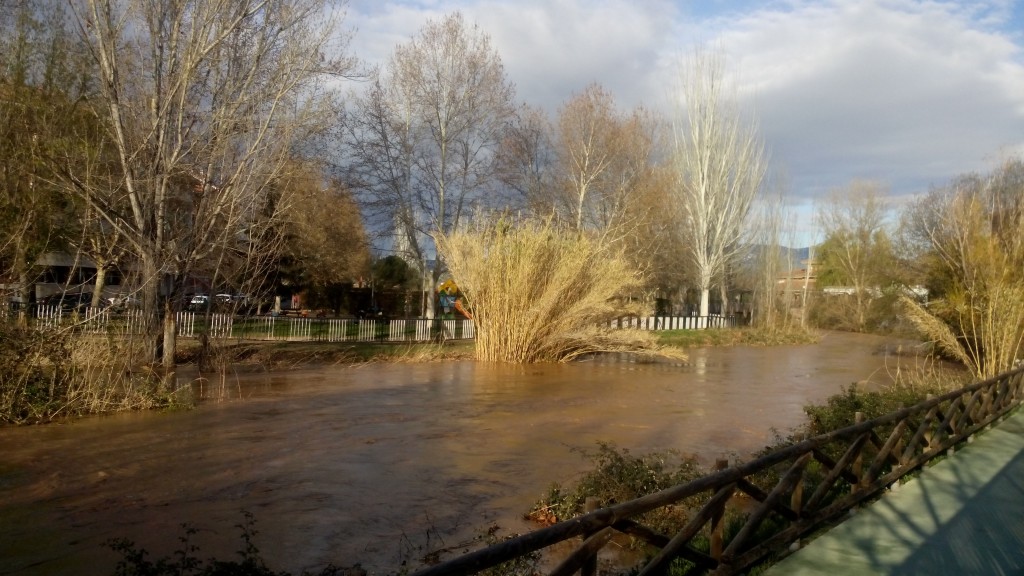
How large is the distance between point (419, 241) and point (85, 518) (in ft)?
102

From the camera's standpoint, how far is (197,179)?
56.2 feet

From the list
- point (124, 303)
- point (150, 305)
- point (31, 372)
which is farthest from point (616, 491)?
point (150, 305)

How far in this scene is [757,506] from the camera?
19.8 feet

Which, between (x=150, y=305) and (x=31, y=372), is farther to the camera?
(x=150, y=305)

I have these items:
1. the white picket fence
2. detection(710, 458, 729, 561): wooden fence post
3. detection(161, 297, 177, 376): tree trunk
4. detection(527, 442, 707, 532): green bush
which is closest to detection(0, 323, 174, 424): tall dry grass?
detection(161, 297, 177, 376): tree trunk

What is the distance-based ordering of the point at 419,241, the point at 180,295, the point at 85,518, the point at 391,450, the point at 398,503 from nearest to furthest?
the point at 85,518, the point at 398,503, the point at 391,450, the point at 180,295, the point at 419,241

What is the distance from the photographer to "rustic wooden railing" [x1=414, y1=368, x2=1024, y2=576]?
13.0 feet

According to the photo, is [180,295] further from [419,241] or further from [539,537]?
[419,241]

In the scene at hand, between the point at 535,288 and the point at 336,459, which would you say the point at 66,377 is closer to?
the point at 336,459

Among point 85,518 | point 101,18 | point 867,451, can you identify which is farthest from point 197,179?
point 867,451

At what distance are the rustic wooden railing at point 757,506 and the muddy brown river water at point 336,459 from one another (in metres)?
2.13

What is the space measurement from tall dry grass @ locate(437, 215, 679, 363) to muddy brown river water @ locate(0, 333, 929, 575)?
3037mm

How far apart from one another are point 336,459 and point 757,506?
20.1 ft

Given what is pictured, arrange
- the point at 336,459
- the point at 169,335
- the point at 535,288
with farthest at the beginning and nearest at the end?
the point at 535,288 < the point at 169,335 < the point at 336,459
